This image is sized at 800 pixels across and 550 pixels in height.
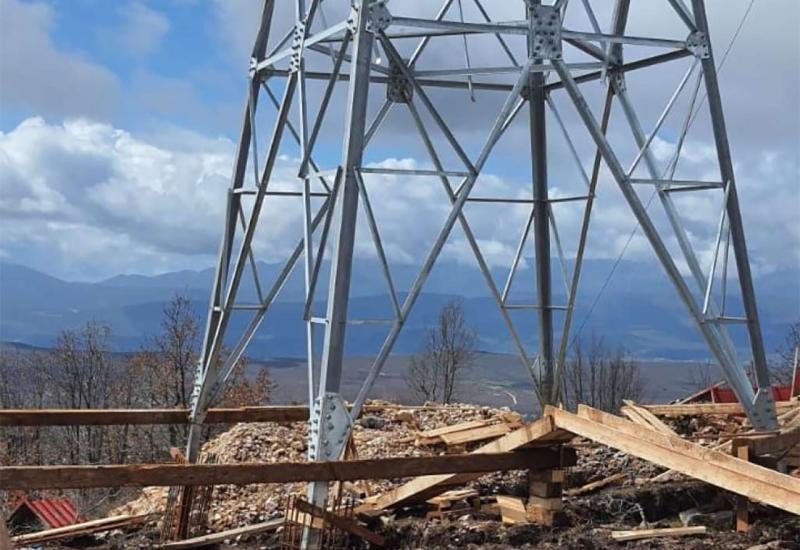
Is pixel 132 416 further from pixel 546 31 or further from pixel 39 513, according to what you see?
pixel 546 31

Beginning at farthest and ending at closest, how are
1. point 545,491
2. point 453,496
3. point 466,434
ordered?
point 466,434, point 453,496, point 545,491

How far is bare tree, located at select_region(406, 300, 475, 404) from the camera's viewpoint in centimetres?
7450

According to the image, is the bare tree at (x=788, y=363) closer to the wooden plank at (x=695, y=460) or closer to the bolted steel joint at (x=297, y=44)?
the wooden plank at (x=695, y=460)

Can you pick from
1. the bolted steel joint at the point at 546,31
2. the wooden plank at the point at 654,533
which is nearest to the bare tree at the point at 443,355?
the wooden plank at the point at 654,533

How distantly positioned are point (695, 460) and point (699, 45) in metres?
5.84

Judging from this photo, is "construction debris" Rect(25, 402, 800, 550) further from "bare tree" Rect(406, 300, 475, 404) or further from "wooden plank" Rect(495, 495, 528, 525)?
"bare tree" Rect(406, 300, 475, 404)

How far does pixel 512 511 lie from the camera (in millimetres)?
13094

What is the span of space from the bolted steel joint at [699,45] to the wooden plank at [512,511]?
20.9ft

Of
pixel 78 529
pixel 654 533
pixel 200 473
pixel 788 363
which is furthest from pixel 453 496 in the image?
pixel 788 363

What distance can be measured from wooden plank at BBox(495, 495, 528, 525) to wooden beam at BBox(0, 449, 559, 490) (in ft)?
7.18

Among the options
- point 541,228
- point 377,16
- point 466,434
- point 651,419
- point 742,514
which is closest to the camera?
point 377,16

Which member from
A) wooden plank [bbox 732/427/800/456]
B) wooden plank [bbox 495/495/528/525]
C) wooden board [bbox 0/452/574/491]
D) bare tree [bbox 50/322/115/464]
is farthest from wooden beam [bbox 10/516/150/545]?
bare tree [bbox 50/322/115/464]

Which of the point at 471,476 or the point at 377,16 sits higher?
the point at 377,16

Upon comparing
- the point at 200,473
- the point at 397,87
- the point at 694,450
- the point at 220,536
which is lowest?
the point at 220,536
